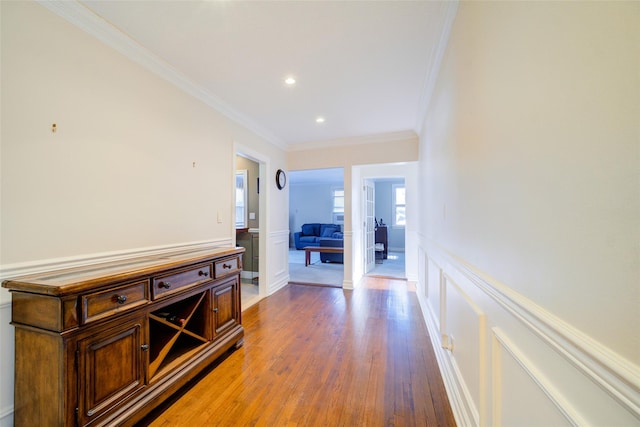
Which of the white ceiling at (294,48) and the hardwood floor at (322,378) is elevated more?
the white ceiling at (294,48)

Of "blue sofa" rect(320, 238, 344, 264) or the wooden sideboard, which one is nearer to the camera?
→ the wooden sideboard

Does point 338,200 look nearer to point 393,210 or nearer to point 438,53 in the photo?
point 393,210

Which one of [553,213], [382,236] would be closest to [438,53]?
[553,213]

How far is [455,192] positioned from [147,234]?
2.28m

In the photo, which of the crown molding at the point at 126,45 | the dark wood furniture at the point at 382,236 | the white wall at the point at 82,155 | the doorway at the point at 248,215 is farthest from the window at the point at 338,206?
the white wall at the point at 82,155

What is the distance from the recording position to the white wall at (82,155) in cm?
124

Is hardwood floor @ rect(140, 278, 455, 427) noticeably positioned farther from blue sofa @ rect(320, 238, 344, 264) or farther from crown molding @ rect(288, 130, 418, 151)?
blue sofa @ rect(320, 238, 344, 264)

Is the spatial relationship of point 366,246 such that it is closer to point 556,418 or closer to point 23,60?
point 556,418

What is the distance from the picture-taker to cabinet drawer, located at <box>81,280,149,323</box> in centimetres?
114

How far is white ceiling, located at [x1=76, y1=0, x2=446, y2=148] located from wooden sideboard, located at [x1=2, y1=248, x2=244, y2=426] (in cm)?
160

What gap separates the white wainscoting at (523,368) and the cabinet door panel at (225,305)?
1.73 metres

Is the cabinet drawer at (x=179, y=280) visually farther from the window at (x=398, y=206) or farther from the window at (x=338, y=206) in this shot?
the window at (x=338, y=206)

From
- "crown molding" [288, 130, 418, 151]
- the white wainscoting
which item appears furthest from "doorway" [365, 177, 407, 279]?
the white wainscoting

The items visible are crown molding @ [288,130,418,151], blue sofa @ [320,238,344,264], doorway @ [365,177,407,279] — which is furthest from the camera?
doorway @ [365,177,407,279]
